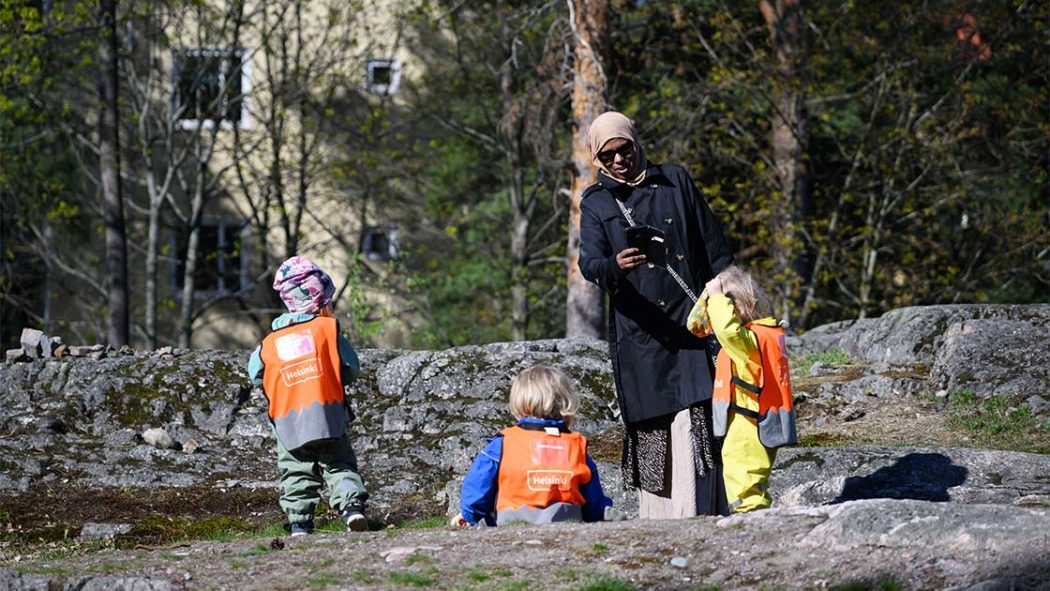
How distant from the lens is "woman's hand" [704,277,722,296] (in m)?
5.88

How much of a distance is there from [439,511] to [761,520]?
10.0 feet

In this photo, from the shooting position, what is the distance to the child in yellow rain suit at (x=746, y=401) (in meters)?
5.96

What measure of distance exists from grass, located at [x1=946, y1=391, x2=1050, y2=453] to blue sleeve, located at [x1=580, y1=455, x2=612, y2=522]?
3.61 m

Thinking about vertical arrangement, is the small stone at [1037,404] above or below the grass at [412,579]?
above

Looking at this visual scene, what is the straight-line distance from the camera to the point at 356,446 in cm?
941

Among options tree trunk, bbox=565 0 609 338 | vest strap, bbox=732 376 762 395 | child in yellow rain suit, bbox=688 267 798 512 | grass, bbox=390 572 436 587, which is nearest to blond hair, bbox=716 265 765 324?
child in yellow rain suit, bbox=688 267 798 512

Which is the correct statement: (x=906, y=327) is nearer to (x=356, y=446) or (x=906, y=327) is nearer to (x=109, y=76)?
(x=356, y=446)

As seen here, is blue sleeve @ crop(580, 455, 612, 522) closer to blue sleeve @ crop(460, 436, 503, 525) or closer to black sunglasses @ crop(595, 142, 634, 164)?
blue sleeve @ crop(460, 436, 503, 525)

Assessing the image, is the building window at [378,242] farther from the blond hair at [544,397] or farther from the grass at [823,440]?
the blond hair at [544,397]

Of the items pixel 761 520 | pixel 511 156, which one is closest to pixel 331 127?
pixel 511 156

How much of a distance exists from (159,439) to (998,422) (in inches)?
218

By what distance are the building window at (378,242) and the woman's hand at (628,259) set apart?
21301 mm

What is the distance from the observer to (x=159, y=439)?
932 centimetres

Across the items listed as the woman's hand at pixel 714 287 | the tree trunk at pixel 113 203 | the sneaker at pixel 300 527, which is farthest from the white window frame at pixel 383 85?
the woman's hand at pixel 714 287
